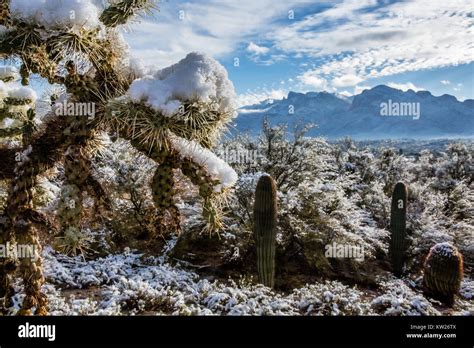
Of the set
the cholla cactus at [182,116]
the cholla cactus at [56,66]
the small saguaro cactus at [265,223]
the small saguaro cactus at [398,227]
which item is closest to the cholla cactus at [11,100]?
the cholla cactus at [56,66]

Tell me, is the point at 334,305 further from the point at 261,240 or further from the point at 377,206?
the point at 377,206

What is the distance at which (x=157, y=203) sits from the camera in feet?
7.43

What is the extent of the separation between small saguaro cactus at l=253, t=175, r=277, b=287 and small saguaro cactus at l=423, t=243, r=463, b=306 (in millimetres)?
3709

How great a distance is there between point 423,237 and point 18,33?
37.7ft

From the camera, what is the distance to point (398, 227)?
10273 mm

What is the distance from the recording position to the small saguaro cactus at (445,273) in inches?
310

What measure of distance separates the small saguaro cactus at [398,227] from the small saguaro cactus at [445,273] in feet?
6.41

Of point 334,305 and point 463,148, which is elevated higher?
point 463,148

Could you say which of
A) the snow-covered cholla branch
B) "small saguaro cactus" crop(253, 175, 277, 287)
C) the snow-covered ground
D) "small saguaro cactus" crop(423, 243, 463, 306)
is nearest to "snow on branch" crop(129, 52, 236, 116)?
the snow-covered cholla branch

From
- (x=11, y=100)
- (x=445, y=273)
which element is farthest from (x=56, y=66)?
(x=445, y=273)

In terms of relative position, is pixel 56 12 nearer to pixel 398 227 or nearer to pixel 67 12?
pixel 67 12

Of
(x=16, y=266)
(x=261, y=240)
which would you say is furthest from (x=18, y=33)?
(x=261, y=240)

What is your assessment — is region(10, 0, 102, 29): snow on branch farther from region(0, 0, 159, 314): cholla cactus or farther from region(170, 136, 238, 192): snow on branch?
region(170, 136, 238, 192): snow on branch
